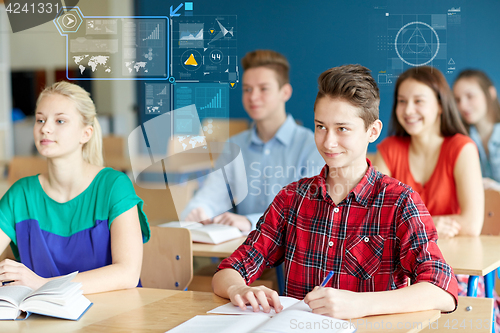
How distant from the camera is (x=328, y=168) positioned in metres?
1.44

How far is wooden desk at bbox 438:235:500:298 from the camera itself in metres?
1.64

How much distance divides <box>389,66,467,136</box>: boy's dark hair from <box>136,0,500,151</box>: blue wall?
49 mm

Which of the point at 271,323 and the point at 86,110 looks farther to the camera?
the point at 86,110

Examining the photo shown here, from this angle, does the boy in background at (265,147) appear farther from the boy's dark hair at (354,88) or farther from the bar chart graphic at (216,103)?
the boy's dark hair at (354,88)

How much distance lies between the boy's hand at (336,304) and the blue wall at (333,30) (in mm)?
1390

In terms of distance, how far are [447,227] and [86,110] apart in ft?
4.90

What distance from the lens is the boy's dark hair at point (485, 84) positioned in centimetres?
307

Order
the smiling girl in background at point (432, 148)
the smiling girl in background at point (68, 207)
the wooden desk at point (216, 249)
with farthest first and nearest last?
the smiling girl in background at point (432, 148) → the wooden desk at point (216, 249) → the smiling girl in background at point (68, 207)

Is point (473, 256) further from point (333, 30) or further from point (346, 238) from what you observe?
point (333, 30)

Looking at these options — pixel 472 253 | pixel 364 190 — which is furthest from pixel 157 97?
pixel 472 253

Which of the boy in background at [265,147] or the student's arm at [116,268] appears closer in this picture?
the student's arm at [116,268]

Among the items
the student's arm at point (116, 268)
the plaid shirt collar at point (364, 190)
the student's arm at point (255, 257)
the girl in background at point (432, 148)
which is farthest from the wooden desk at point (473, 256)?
the student's arm at point (116, 268)

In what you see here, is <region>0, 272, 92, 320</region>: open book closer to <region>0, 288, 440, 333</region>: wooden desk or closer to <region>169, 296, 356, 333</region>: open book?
<region>0, 288, 440, 333</region>: wooden desk

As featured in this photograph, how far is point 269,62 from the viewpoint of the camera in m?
2.58
